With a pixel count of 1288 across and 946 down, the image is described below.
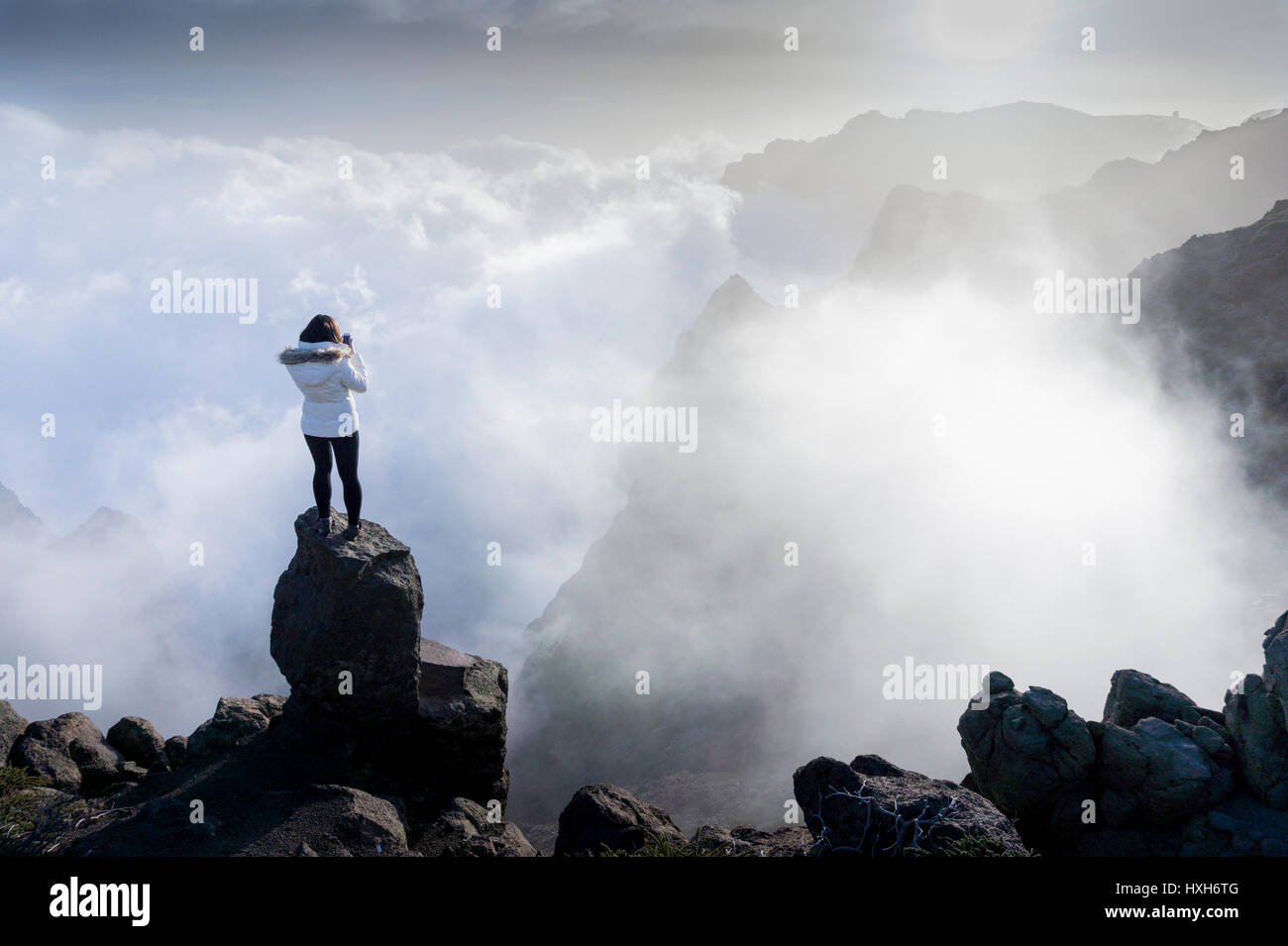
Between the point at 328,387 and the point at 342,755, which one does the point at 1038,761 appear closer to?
the point at 342,755

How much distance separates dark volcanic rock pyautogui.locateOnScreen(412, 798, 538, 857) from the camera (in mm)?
14695

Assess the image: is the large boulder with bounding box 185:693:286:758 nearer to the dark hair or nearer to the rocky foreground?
the rocky foreground

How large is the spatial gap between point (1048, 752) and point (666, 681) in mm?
87607

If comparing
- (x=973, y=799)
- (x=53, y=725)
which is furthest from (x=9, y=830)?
(x=973, y=799)

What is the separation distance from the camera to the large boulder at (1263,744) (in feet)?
53.6

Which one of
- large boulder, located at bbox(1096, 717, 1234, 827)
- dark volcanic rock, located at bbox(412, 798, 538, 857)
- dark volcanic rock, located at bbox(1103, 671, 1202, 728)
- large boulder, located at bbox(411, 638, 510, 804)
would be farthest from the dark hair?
dark volcanic rock, located at bbox(1103, 671, 1202, 728)

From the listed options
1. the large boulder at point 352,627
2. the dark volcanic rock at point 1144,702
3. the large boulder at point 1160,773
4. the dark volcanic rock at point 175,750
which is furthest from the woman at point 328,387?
the dark volcanic rock at point 1144,702

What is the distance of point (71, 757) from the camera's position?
20.6 meters

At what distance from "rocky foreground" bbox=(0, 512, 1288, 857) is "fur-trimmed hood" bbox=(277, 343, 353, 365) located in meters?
3.78

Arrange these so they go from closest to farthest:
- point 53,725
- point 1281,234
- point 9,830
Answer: point 9,830 → point 53,725 → point 1281,234

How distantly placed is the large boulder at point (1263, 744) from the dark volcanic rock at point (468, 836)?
1556 centimetres
